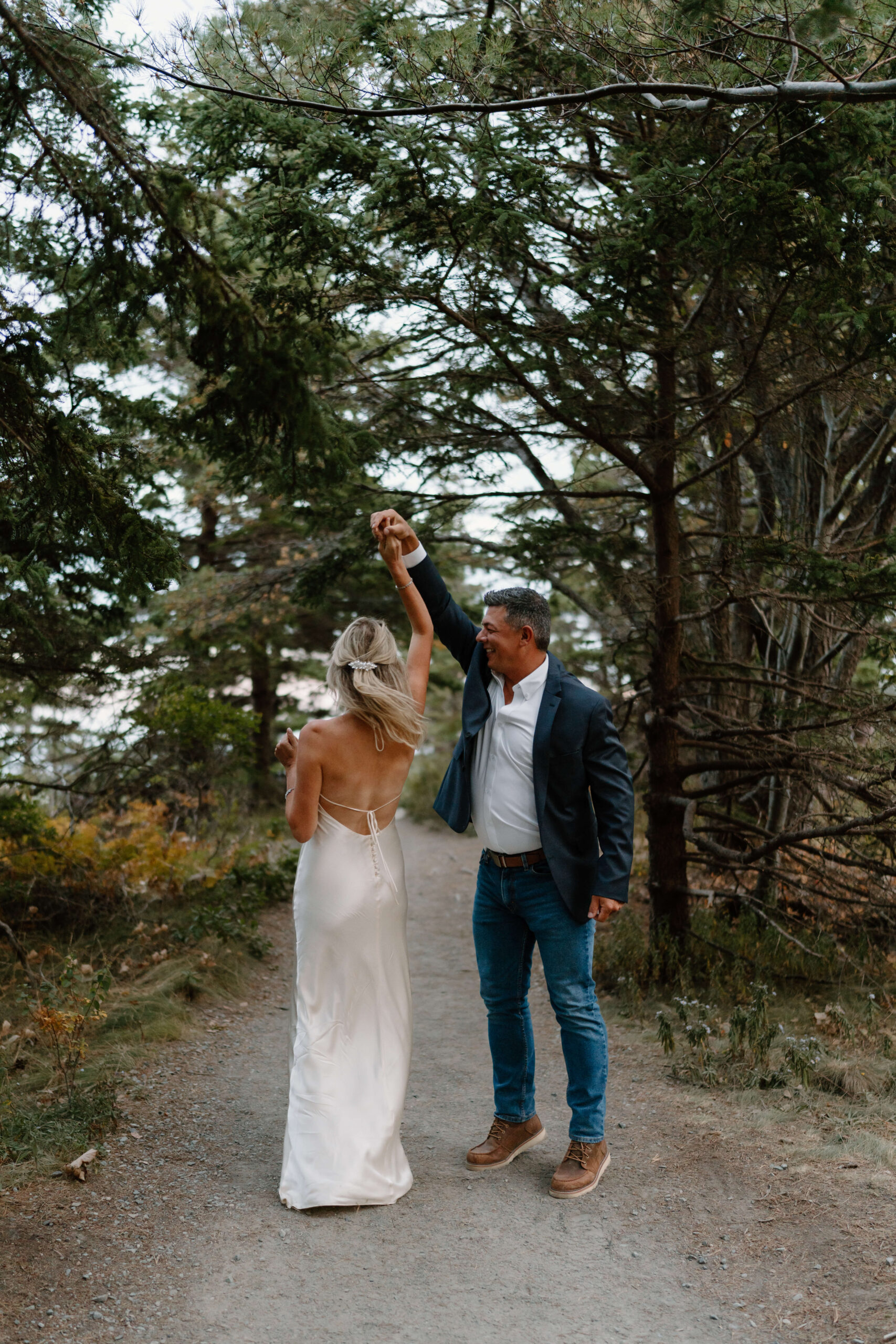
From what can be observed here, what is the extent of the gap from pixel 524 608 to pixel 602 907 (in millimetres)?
1249

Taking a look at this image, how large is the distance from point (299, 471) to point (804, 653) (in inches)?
185

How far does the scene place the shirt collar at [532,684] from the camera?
14.1 feet

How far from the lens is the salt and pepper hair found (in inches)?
168

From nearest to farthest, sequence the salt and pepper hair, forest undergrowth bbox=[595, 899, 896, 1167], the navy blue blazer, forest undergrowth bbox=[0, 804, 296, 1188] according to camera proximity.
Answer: the navy blue blazer
the salt and pepper hair
forest undergrowth bbox=[0, 804, 296, 1188]
forest undergrowth bbox=[595, 899, 896, 1167]

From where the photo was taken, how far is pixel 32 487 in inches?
188

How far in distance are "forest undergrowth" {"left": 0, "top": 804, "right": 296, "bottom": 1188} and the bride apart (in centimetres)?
118

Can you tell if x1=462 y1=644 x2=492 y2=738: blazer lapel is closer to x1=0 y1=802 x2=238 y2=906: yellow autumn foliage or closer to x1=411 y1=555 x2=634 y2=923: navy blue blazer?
x1=411 y1=555 x2=634 y2=923: navy blue blazer

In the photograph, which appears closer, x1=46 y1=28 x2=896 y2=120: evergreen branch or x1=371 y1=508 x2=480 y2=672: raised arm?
x1=46 y1=28 x2=896 y2=120: evergreen branch

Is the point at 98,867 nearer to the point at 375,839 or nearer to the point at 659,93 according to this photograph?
the point at 375,839

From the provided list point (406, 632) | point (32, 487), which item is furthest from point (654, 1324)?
point (406, 632)

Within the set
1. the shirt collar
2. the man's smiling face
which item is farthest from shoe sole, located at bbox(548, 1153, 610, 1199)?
the man's smiling face

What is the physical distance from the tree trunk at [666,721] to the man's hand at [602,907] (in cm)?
296

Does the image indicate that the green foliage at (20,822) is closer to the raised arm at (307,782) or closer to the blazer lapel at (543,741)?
the raised arm at (307,782)

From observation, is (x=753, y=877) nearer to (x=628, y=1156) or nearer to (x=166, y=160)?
(x=628, y=1156)
